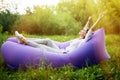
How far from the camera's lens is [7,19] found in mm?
8234

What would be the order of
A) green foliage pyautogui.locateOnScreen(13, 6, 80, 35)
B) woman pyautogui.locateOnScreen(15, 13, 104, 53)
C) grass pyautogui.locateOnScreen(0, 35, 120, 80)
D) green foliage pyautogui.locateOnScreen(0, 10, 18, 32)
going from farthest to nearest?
green foliage pyautogui.locateOnScreen(13, 6, 80, 35) < green foliage pyautogui.locateOnScreen(0, 10, 18, 32) < woman pyautogui.locateOnScreen(15, 13, 104, 53) < grass pyautogui.locateOnScreen(0, 35, 120, 80)

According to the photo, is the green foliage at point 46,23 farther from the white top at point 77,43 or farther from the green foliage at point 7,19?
the white top at point 77,43

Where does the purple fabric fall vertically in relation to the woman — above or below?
below

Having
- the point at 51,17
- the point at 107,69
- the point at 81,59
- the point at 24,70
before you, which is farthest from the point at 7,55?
the point at 51,17

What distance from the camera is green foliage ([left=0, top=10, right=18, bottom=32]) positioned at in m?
8.14

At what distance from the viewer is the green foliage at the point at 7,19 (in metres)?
8.14

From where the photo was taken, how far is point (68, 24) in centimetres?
888

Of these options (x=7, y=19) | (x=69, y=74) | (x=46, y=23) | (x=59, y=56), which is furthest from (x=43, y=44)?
(x=46, y=23)

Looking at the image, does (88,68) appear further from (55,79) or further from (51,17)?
(51,17)

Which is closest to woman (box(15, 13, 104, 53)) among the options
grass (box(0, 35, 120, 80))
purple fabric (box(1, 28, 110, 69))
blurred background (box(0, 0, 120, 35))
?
purple fabric (box(1, 28, 110, 69))

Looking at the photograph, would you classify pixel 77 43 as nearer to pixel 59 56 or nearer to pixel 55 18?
pixel 59 56

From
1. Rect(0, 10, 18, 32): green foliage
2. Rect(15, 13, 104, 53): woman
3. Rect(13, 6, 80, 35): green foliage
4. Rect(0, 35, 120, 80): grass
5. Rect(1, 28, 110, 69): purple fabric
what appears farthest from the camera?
Rect(13, 6, 80, 35): green foliage

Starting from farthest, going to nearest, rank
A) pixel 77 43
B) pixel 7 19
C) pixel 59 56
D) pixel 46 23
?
pixel 46 23 < pixel 7 19 < pixel 77 43 < pixel 59 56

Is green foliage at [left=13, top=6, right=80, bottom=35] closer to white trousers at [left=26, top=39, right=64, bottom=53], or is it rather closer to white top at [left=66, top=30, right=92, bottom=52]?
white top at [left=66, top=30, right=92, bottom=52]
